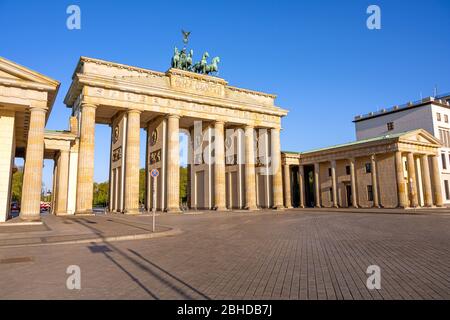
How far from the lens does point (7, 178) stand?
69.9 feet

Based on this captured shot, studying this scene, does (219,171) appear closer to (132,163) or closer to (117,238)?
(132,163)

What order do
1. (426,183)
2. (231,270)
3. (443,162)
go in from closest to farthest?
(231,270)
(426,183)
(443,162)

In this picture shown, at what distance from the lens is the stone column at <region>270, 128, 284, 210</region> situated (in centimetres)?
4606

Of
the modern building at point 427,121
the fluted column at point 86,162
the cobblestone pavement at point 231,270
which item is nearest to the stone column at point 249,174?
the fluted column at point 86,162

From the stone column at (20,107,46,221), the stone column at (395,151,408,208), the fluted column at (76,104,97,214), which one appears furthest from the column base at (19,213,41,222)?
the stone column at (395,151,408,208)

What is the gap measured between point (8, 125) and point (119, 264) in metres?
18.9

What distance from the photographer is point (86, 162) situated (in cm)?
3139

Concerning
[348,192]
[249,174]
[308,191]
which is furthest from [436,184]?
[249,174]

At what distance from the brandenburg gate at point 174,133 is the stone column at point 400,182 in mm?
16436

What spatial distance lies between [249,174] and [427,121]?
37113 millimetres

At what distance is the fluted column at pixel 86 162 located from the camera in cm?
3058

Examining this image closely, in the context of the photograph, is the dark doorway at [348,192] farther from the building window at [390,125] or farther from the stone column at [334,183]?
the building window at [390,125]

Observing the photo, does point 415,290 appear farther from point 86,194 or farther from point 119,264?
point 86,194

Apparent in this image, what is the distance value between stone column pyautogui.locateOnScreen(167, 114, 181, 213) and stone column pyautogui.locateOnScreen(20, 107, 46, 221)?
17.0 m
